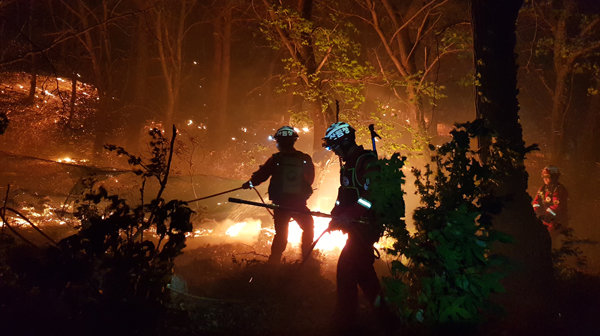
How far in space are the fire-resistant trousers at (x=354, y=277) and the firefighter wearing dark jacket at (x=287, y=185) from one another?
1.87 metres

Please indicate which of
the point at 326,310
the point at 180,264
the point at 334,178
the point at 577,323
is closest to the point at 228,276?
the point at 180,264

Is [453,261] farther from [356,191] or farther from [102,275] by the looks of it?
[102,275]

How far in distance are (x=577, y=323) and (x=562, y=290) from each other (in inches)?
36.0

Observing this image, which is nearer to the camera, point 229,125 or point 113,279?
point 113,279

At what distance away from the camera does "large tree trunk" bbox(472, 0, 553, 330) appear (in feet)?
18.3

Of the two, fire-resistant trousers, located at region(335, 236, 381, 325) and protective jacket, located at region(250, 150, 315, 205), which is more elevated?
protective jacket, located at region(250, 150, 315, 205)

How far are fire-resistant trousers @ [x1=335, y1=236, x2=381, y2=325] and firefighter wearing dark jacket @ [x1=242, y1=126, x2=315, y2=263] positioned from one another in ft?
6.14

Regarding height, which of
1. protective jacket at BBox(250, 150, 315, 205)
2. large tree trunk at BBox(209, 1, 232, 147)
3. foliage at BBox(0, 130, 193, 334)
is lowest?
foliage at BBox(0, 130, 193, 334)

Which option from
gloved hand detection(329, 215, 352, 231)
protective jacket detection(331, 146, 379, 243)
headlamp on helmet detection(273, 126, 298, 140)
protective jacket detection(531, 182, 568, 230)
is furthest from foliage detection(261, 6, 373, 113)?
gloved hand detection(329, 215, 352, 231)

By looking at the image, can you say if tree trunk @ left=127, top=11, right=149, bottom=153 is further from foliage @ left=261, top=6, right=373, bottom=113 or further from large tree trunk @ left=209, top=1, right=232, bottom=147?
foliage @ left=261, top=6, right=373, bottom=113

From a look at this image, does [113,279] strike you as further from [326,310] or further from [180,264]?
[180,264]

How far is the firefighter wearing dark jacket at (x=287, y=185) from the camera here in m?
6.08

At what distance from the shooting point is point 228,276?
5.82 metres

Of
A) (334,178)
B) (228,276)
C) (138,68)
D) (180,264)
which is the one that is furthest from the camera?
(138,68)
